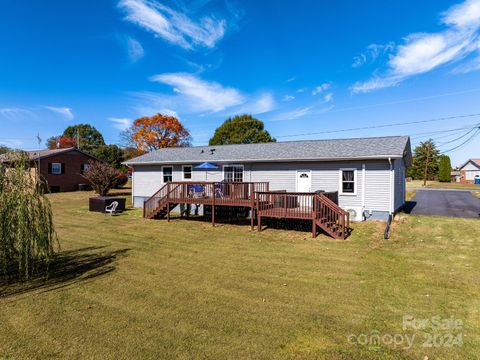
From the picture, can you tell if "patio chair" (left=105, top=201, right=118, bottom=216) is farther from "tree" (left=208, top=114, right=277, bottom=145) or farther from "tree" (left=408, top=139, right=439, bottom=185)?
"tree" (left=408, top=139, right=439, bottom=185)

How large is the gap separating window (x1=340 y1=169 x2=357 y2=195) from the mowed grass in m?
4.21

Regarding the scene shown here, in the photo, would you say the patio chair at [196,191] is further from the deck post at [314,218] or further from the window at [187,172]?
the deck post at [314,218]

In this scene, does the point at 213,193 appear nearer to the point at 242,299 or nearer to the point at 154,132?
the point at 242,299

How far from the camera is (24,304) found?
5.41 metres

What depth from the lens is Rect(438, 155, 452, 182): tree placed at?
53656 millimetres

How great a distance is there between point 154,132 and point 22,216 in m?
42.0

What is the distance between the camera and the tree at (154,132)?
46.0 m

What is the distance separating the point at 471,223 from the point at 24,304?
16.5 m

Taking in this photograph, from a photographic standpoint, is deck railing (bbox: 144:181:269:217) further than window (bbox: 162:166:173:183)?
No

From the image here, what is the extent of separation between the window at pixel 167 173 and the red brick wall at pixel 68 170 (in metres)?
18.8

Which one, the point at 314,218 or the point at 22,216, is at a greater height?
the point at 22,216

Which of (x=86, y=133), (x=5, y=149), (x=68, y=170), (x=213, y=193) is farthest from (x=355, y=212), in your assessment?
(x=86, y=133)

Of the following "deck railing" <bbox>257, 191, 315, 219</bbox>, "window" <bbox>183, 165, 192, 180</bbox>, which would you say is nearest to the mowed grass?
"deck railing" <bbox>257, 191, 315, 219</bbox>

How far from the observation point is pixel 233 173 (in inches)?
695
